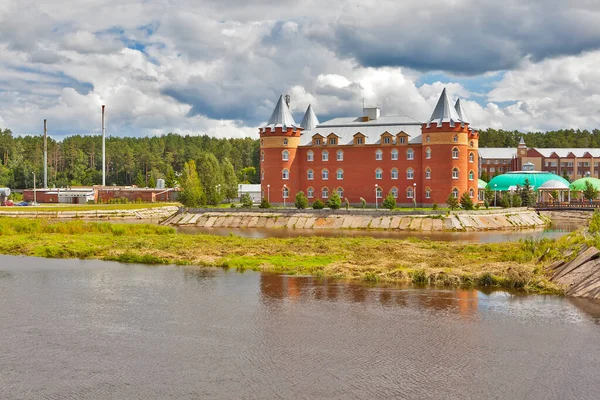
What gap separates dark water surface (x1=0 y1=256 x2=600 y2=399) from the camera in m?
16.3

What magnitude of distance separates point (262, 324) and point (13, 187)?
119m

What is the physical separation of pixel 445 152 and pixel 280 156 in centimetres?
1944

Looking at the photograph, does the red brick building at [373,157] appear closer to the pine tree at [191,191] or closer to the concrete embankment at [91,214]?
the pine tree at [191,191]

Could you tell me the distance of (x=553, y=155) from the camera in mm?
143875

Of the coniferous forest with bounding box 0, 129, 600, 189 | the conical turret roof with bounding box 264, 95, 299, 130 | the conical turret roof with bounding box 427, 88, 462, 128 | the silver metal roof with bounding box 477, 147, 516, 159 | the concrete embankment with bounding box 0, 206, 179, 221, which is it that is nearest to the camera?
the conical turret roof with bounding box 427, 88, 462, 128

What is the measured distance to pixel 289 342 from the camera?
1984cm

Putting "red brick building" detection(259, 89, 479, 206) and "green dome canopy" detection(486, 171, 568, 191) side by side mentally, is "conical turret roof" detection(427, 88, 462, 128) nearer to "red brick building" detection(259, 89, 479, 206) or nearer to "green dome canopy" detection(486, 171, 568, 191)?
"red brick building" detection(259, 89, 479, 206)

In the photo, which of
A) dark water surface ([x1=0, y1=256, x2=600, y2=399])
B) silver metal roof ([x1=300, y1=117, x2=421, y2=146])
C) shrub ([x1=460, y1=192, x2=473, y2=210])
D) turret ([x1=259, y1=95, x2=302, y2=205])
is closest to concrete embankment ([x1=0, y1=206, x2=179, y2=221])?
turret ([x1=259, y1=95, x2=302, y2=205])

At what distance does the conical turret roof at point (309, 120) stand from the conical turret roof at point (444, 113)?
57.7 feet

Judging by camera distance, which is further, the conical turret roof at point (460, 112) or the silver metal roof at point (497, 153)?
the silver metal roof at point (497, 153)

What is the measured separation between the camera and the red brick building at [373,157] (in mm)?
71562

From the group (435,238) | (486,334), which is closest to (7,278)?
(486,334)

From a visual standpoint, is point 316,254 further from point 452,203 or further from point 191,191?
point 191,191

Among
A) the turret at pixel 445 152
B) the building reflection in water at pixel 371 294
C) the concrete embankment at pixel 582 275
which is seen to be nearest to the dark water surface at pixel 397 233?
the turret at pixel 445 152
